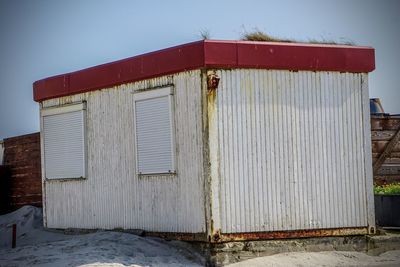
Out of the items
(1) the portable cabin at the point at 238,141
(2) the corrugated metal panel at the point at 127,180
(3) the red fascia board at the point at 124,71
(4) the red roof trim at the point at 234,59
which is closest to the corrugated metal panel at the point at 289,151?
(1) the portable cabin at the point at 238,141

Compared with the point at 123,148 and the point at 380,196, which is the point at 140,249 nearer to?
the point at 123,148

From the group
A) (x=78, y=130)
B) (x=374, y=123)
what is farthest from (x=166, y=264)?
(x=374, y=123)

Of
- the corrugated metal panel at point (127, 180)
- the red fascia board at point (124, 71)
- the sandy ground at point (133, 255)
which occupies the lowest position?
the sandy ground at point (133, 255)

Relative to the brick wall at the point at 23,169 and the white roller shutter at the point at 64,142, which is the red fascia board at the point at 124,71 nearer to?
the white roller shutter at the point at 64,142

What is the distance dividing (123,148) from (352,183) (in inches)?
183

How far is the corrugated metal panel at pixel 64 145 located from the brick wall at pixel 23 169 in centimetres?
391

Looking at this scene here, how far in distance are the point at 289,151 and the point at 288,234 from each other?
1529 millimetres

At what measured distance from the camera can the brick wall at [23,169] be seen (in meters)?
20.6

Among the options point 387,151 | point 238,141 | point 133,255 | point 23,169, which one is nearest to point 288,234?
point 238,141

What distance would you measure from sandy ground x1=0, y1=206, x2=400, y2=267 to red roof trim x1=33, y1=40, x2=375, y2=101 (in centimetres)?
322

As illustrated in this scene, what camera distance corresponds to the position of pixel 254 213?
1238 centimetres

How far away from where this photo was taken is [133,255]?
12.3 metres

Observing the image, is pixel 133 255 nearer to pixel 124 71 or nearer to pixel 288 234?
pixel 288 234

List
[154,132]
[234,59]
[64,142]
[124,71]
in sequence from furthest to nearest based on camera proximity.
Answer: [64,142] → [124,71] → [154,132] → [234,59]
